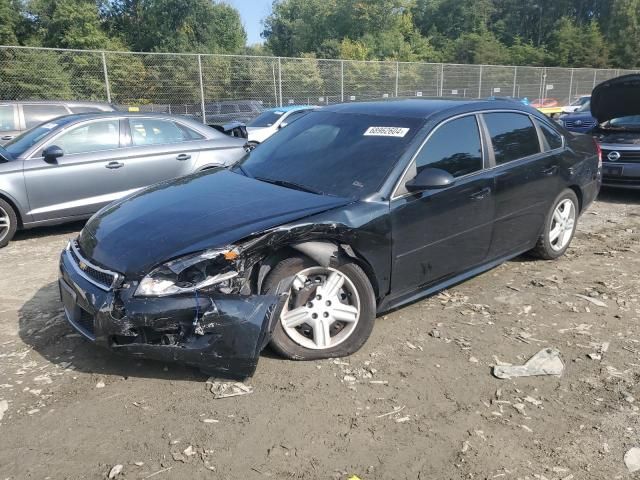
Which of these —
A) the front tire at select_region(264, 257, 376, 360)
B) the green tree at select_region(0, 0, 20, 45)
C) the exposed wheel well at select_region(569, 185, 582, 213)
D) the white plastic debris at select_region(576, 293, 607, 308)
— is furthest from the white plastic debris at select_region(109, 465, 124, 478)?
the green tree at select_region(0, 0, 20, 45)

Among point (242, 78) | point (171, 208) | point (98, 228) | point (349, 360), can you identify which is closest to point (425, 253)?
point (349, 360)

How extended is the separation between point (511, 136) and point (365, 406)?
2860 millimetres

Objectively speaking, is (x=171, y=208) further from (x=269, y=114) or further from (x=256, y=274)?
(x=269, y=114)

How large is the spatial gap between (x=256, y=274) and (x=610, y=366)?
92.3 inches

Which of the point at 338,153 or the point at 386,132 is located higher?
the point at 386,132

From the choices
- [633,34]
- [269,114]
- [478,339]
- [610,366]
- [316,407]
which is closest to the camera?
[316,407]

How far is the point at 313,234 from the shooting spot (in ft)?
11.0

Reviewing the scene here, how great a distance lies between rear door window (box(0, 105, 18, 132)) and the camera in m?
9.88

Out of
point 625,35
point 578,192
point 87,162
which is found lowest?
point 578,192

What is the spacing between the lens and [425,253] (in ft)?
12.9

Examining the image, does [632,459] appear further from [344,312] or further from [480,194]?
[480,194]

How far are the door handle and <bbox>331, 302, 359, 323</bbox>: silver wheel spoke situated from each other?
140cm

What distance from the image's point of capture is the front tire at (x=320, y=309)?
10.9ft

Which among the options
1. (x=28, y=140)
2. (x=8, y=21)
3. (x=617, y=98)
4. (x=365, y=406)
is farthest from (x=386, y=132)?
(x=8, y=21)
